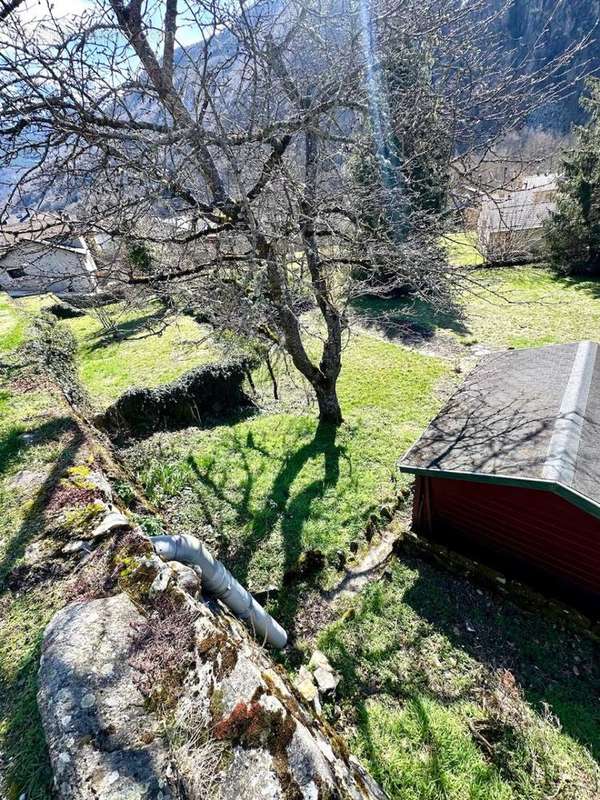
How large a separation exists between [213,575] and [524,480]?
338cm

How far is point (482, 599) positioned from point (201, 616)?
13.1 ft

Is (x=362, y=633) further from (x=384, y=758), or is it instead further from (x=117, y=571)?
(x=117, y=571)

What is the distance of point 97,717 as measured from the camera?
5.59 feet

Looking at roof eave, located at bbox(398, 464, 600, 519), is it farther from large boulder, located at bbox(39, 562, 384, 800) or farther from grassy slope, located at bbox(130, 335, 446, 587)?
large boulder, located at bbox(39, 562, 384, 800)

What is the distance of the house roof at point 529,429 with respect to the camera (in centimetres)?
405

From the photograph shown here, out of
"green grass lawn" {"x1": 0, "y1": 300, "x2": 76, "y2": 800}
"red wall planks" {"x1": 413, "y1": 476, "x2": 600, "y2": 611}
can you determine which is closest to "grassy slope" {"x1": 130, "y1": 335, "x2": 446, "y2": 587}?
"red wall planks" {"x1": 413, "y1": 476, "x2": 600, "y2": 611}

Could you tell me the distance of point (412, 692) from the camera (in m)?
3.73

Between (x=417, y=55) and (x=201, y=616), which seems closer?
(x=201, y=616)

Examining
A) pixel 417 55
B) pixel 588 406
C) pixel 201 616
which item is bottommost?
pixel 588 406

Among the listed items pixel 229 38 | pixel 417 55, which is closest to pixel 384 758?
pixel 229 38

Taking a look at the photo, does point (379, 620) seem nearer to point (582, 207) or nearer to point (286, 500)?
point (286, 500)

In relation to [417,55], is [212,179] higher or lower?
lower

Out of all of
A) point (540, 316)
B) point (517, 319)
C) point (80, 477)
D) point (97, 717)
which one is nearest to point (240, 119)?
point (80, 477)

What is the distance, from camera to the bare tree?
3543 mm
